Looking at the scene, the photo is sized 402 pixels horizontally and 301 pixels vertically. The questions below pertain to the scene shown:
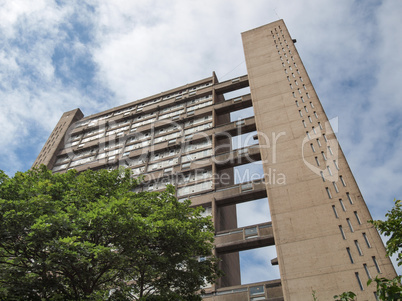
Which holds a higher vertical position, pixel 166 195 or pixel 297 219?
pixel 297 219

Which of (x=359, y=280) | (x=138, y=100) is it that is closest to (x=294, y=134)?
(x=359, y=280)

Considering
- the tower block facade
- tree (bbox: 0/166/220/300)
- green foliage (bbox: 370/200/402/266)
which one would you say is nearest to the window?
the tower block facade

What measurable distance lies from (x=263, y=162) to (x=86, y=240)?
1871 centimetres

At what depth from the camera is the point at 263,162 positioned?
28.7 metres

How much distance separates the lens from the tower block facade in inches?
836

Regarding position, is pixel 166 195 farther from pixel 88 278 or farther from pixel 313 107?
pixel 313 107

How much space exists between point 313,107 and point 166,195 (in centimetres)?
1990

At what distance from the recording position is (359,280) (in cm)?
1939

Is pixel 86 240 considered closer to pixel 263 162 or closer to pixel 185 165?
pixel 263 162

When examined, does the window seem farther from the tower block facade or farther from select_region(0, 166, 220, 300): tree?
select_region(0, 166, 220, 300): tree

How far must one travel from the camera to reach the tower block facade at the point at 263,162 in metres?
21.2

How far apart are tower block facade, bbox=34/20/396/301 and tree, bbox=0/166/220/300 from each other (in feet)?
30.0

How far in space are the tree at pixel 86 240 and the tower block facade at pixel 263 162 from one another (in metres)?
9.14

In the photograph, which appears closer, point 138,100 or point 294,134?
point 294,134
